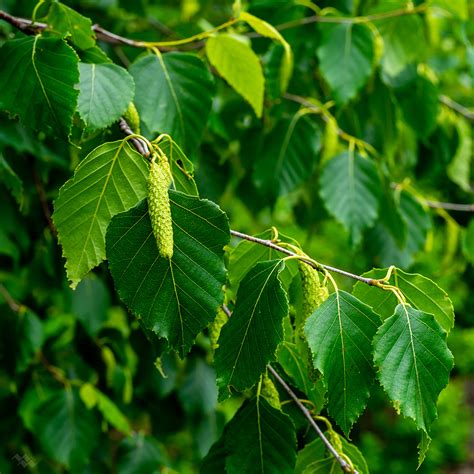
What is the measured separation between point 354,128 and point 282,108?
0.22 meters

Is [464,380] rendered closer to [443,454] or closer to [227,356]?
[443,454]

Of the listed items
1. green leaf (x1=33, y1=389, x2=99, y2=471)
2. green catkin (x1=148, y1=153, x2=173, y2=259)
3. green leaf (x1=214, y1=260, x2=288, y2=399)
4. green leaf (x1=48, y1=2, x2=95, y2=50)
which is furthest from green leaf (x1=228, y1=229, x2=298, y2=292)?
green leaf (x1=33, y1=389, x2=99, y2=471)

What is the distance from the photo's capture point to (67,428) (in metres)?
1.97

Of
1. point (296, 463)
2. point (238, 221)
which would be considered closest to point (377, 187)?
point (296, 463)

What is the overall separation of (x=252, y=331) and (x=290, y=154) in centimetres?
97

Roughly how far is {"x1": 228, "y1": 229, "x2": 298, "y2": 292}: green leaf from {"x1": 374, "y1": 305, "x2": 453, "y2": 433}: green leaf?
0.22m

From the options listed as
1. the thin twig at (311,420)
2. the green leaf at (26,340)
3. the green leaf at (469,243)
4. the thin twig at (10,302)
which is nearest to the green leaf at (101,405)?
the green leaf at (26,340)

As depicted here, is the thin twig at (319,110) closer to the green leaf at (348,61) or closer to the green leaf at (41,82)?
the green leaf at (348,61)

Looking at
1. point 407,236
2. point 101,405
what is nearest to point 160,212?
point 407,236

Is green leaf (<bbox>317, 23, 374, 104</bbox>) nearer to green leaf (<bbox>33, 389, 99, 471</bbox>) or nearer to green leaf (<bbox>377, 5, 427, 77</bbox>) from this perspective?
green leaf (<bbox>377, 5, 427, 77</bbox>)

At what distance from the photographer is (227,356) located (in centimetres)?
90

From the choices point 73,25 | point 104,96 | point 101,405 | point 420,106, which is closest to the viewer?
point 104,96

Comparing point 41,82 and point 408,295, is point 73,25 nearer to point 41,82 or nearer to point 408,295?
point 41,82

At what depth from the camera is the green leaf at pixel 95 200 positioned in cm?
89
